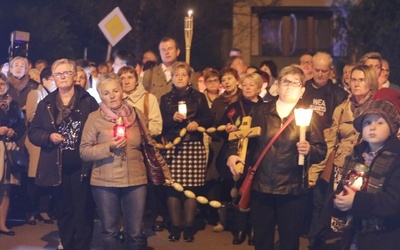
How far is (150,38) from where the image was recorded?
2405 centimetres

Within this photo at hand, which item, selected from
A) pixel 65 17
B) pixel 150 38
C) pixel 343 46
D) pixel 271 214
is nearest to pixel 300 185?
pixel 271 214

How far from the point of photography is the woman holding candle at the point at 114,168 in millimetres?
8766

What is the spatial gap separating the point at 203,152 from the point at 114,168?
8.44 ft

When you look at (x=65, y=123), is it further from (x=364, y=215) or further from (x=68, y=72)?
(x=364, y=215)

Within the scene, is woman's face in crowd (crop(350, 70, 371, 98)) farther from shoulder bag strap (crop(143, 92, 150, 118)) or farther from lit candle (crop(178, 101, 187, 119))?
shoulder bag strap (crop(143, 92, 150, 118))

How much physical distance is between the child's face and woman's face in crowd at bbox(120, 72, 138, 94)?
4.36 meters

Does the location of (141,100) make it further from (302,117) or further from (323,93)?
(302,117)

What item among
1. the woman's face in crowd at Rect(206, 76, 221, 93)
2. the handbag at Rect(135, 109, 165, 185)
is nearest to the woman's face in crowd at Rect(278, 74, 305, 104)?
the handbag at Rect(135, 109, 165, 185)

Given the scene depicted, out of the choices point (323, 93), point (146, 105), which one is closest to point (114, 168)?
point (146, 105)

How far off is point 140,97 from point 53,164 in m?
1.65

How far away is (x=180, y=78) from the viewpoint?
10.9 m

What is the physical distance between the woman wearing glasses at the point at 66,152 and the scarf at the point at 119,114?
0.69 meters

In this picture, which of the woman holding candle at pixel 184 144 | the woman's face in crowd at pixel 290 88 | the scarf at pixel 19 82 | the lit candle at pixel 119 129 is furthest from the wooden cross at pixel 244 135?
the scarf at pixel 19 82

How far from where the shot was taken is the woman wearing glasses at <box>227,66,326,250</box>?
820cm
